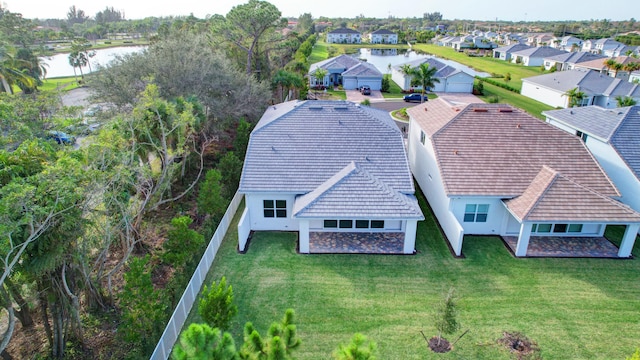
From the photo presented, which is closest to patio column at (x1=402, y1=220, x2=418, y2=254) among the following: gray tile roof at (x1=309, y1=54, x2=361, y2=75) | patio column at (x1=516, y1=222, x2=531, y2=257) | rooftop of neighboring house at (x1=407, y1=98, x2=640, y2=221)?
rooftop of neighboring house at (x1=407, y1=98, x2=640, y2=221)

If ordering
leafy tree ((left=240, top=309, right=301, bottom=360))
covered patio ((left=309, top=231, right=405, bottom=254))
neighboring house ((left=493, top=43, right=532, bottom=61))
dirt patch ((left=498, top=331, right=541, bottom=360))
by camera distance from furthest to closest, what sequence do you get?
1. neighboring house ((left=493, top=43, right=532, bottom=61))
2. covered patio ((left=309, top=231, right=405, bottom=254))
3. dirt patch ((left=498, top=331, right=541, bottom=360))
4. leafy tree ((left=240, top=309, right=301, bottom=360))

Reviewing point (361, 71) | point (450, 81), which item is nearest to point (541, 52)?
point (450, 81)

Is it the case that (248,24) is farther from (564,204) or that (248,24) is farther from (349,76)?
(564,204)

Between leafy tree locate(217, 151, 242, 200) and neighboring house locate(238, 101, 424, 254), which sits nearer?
neighboring house locate(238, 101, 424, 254)

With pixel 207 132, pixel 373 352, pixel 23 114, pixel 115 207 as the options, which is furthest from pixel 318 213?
pixel 207 132

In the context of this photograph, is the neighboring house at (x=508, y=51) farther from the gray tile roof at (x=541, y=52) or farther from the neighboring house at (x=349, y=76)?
the neighboring house at (x=349, y=76)

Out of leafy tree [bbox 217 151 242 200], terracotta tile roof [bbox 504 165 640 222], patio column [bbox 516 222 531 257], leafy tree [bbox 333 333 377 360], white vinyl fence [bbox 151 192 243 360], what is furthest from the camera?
leafy tree [bbox 217 151 242 200]

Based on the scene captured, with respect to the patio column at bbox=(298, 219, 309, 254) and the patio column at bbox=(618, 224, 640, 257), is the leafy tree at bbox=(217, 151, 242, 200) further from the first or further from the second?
the patio column at bbox=(618, 224, 640, 257)
